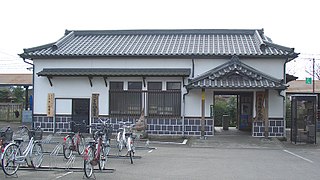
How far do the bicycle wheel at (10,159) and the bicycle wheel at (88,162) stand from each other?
5.60 ft

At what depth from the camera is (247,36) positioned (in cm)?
2419

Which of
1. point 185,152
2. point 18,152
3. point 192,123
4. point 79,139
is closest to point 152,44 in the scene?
point 192,123

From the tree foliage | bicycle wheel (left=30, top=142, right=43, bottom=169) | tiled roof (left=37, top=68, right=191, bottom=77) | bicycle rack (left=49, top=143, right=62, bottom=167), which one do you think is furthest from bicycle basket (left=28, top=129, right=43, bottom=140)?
the tree foliage

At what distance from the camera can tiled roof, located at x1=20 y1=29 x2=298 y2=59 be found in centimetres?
2091

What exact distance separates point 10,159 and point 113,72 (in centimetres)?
1175

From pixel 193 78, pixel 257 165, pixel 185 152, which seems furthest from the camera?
pixel 193 78

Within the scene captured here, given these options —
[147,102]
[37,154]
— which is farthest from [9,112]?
[37,154]

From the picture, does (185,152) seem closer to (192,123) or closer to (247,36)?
(192,123)

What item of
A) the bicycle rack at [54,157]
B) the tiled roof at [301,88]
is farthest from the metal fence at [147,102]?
the tiled roof at [301,88]

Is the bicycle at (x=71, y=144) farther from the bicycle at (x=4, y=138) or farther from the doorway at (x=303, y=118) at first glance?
the doorway at (x=303, y=118)

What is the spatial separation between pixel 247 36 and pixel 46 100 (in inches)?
483

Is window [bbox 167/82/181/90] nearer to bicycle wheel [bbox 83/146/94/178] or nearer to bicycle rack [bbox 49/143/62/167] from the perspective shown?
bicycle rack [bbox 49/143/62/167]

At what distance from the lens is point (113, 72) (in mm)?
20750

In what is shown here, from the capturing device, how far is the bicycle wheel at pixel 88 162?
9158 mm
